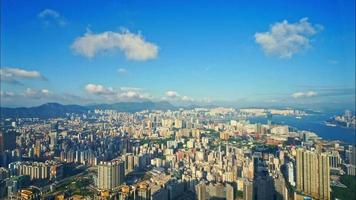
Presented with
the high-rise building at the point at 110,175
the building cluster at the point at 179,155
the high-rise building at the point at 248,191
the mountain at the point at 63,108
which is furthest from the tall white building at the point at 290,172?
the mountain at the point at 63,108

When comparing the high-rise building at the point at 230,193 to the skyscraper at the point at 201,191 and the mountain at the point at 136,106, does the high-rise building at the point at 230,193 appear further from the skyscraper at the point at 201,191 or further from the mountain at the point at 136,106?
the mountain at the point at 136,106

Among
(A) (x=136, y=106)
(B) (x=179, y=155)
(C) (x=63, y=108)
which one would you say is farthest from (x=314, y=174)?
(C) (x=63, y=108)

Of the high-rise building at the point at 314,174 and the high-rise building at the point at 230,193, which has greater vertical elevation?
the high-rise building at the point at 314,174

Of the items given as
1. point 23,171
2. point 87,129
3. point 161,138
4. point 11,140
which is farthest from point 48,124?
point 161,138

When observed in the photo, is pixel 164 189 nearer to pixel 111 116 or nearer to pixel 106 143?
pixel 106 143

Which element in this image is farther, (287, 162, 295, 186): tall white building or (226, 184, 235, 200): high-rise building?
(287, 162, 295, 186): tall white building

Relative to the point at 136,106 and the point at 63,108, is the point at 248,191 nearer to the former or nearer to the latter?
the point at 136,106

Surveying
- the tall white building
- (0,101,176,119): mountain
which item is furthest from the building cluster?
(0,101,176,119): mountain

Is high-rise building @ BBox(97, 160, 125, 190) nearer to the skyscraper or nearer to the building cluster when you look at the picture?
the building cluster
